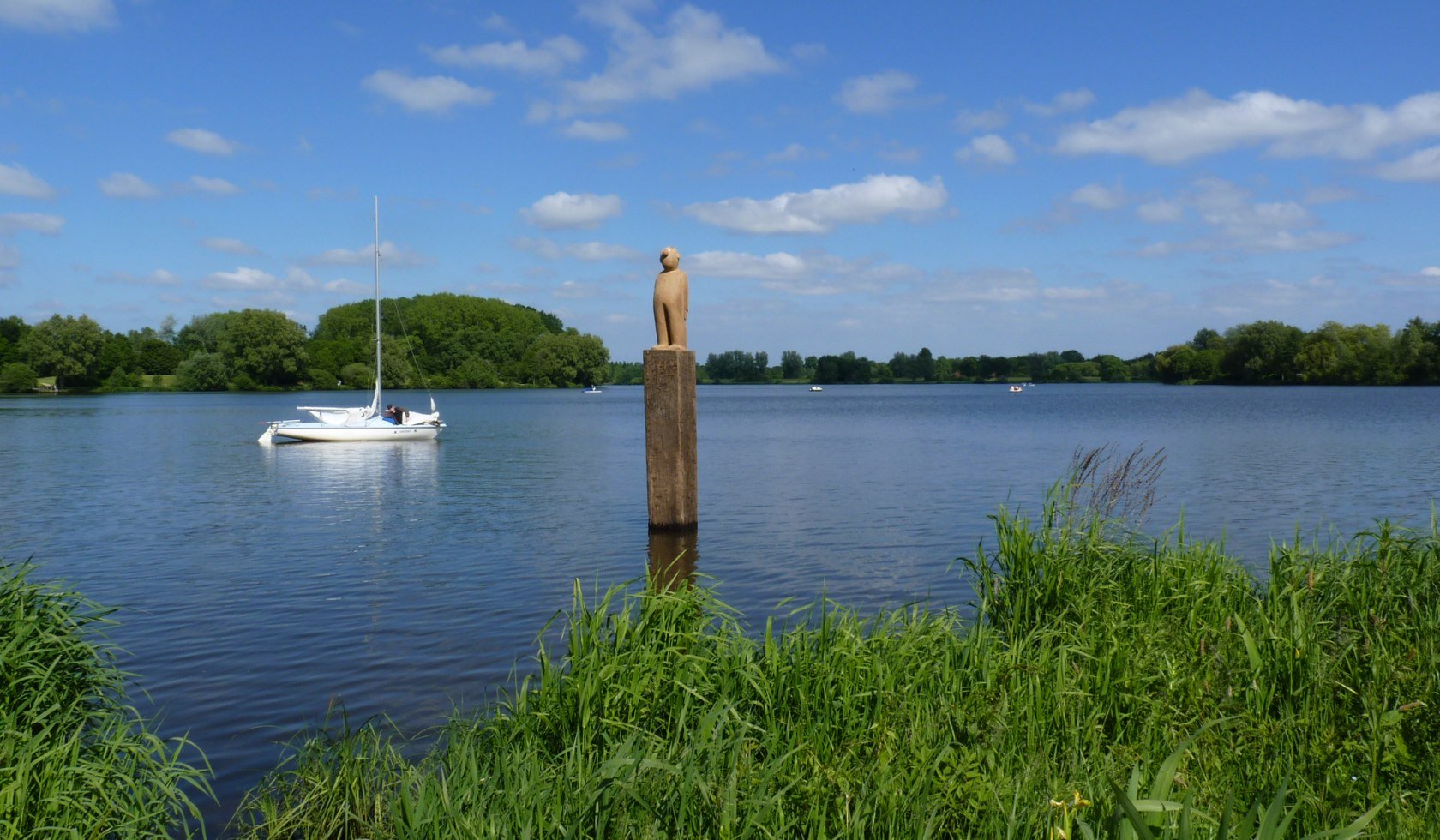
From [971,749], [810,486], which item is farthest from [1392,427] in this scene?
[971,749]

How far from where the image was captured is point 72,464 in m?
30.7

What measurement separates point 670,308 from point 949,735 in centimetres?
881

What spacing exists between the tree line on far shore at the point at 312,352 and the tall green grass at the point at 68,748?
78971 mm

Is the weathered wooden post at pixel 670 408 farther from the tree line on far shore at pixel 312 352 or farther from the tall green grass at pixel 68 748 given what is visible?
the tree line on far shore at pixel 312 352

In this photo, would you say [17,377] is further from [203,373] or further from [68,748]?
[68,748]

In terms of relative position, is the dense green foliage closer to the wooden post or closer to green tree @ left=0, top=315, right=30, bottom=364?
the wooden post

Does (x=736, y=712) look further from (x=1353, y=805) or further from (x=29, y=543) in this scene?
(x=29, y=543)

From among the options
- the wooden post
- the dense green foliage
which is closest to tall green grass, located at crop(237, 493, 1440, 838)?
the wooden post

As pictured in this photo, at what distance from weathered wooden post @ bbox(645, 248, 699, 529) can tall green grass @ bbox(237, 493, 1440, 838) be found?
5.79 metres

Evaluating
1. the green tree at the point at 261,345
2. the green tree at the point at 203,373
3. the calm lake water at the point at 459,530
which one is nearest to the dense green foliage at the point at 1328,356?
the calm lake water at the point at 459,530

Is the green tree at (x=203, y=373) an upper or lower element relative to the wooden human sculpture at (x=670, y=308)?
upper

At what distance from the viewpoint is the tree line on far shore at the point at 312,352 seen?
116 m

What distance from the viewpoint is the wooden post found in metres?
12.7

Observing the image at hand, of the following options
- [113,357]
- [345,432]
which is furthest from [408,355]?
[345,432]
